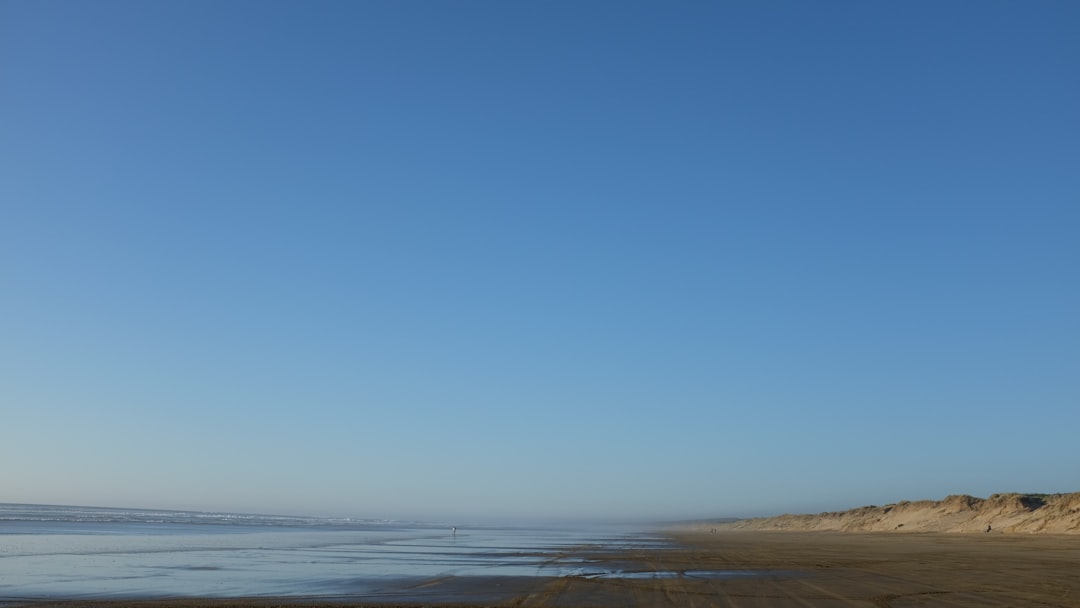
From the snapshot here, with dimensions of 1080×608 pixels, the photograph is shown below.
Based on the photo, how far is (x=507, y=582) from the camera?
2109cm

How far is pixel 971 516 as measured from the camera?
67.9m

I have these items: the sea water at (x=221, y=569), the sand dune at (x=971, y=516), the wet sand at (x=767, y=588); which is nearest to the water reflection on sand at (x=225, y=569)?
the sea water at (x=221, y=569)

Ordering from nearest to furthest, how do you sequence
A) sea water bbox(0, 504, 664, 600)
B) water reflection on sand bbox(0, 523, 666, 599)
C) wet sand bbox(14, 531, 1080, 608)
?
wet sand bbox(14, 531, 1080, 608) < sea water bbox(0, 504, 664, 600) < water reflection on sand bbox(0, 523, 666, 599)

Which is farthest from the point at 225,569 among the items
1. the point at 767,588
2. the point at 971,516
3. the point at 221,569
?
the point at 971,516

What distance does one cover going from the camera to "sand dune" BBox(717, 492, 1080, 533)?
5447 centimetres

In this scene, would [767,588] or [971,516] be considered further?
[971,516]

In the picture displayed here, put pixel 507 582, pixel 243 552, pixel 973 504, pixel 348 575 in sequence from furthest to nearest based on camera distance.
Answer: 1. pixel 973 504
2. pixel 243 552
3. pixel 348 575
4. pixel 507 582

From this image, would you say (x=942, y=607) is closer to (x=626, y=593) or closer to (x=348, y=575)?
(x=626, y=593)

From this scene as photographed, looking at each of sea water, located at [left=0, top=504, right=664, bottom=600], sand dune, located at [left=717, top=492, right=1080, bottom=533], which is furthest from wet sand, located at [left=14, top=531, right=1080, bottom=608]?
sand dune, located at [left=717, top=492, right=1080, bottom=533]

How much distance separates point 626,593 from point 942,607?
7.09 metres

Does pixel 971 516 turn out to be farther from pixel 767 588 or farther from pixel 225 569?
pixel 225 569

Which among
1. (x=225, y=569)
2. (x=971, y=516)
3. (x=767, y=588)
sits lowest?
(x=971, y=516)

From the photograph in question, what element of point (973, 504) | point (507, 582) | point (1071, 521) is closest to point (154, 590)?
point (507, 582)

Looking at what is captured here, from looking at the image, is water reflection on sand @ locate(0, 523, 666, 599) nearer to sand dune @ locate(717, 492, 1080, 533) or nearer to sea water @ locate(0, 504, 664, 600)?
sea water @ locate(0, 504, 664, 600)
